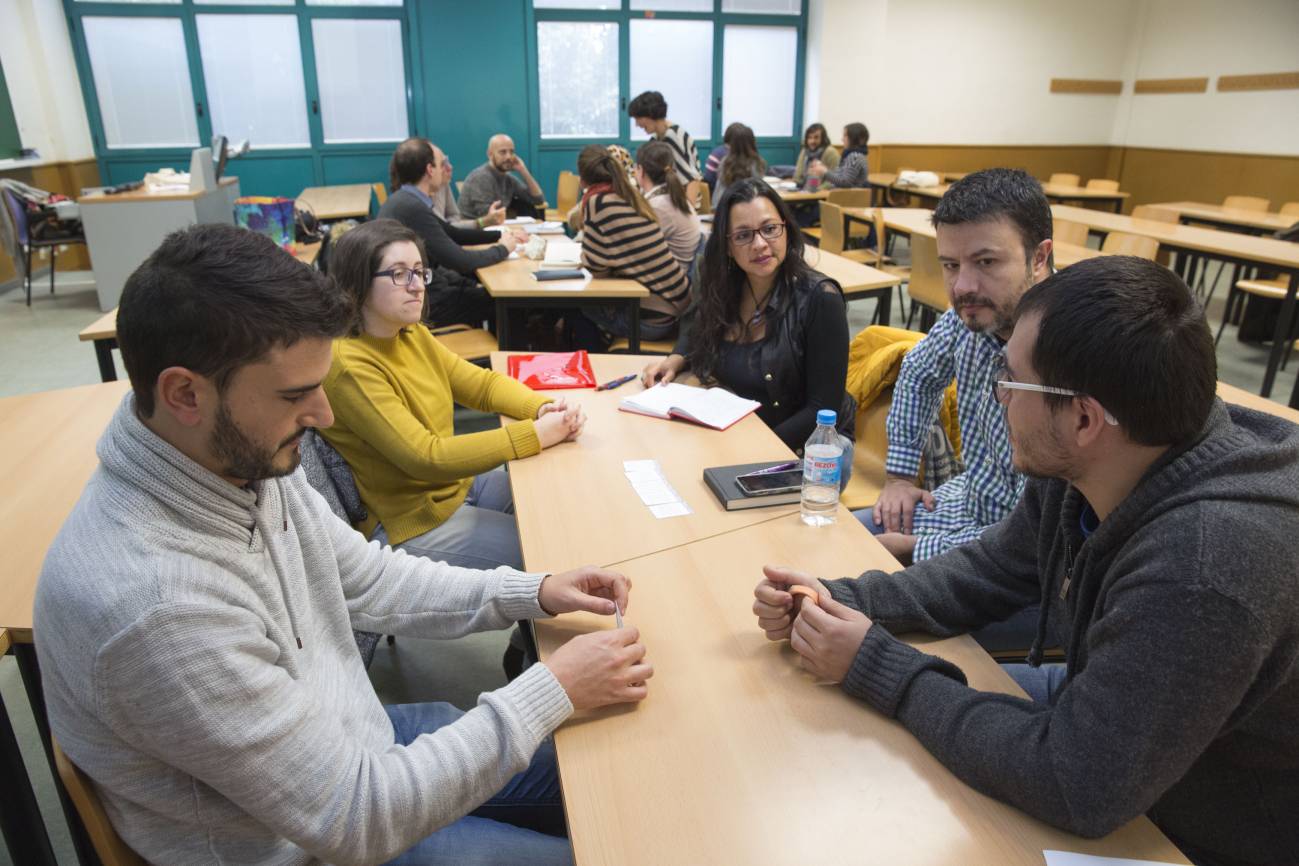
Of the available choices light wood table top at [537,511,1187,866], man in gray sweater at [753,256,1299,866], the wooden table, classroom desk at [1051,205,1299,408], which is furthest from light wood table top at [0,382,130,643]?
classroom desk at [1051,205,1299,408]

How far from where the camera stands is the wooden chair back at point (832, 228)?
6.01 meters

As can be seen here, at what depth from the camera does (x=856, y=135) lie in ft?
27.2

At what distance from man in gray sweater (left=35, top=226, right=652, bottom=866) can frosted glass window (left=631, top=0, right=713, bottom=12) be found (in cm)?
964

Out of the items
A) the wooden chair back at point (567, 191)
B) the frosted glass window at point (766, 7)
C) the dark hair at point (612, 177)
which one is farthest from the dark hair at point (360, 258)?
the frosted glass window at point (766, 7)

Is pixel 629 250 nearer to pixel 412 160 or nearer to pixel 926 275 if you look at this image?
pixel 412 160

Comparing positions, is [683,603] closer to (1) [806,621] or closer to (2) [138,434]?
(1) [806,621]

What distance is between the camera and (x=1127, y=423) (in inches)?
37.5

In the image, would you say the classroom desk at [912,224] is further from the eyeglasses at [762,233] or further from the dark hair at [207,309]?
the dark hair at [207,309]

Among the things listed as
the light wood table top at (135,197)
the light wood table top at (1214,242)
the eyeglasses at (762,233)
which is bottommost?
the light wood table top at (1214,242)

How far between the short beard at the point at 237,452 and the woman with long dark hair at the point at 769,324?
1.60 meters

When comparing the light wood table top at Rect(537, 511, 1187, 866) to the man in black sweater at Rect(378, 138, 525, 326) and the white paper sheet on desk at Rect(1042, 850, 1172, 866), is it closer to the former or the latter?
the white paper sheet on desk at Rect(1042, 850, 1172, 866)

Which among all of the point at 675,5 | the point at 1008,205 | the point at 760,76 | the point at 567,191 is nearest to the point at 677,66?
the point at 675,5

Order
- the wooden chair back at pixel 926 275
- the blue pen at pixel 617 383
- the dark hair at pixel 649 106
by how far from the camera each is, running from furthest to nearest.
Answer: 1. the dark hair at pixel 649 106
2. the wooden chair back at pixel 926 275
3. the blue pen at pixel 617 383

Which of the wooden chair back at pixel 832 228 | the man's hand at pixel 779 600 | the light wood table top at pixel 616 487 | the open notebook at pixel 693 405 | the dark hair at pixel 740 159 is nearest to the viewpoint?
the man's hand at pixel 779 600
